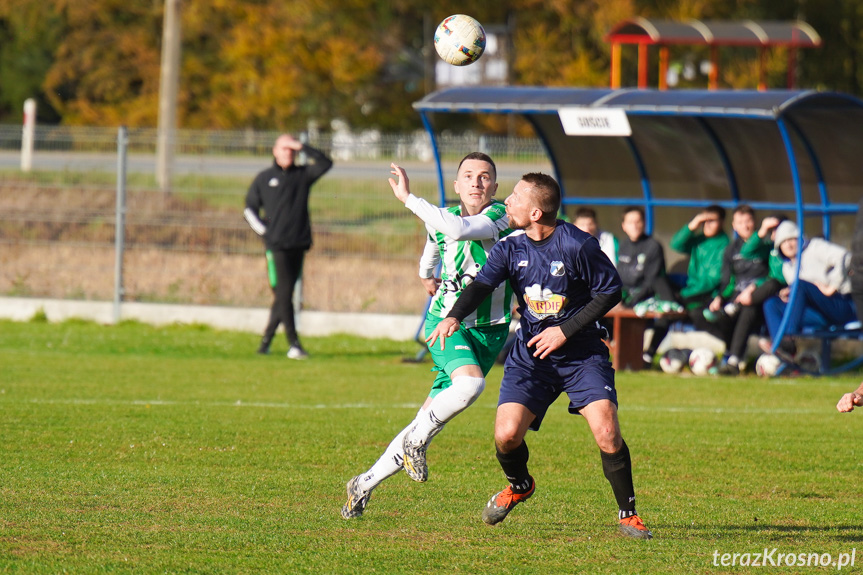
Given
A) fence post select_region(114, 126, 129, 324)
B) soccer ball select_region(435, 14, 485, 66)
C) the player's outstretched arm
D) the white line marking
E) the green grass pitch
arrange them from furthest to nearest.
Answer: fence post select_region(114, 126, 129, 324)
the white line marking
soccer ball select_region(435, 14, 485, 66)
the green grass pitch
the player's outstretched arm

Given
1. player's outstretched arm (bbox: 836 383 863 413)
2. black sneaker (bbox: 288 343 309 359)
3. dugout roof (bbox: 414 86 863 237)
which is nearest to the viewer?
player's outstretched arm (bbox: 836 383 863 413)

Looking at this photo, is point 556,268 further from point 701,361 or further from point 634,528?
point 701,361

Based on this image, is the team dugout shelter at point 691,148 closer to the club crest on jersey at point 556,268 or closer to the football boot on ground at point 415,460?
the club crest on jersey at point 556,268

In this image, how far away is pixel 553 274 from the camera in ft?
19.7

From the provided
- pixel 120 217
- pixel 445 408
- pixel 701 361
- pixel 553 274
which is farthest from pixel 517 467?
pixel 120 217

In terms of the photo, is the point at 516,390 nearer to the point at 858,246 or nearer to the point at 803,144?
the point at 858,246

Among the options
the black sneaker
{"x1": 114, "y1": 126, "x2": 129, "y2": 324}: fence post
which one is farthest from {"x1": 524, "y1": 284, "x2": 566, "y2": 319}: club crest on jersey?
{"x1": 114, "y1": 126, "x2": 129, "y2": 324}: fence post

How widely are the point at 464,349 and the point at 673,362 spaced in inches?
279

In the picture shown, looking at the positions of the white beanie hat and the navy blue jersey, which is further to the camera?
the white beanie hat

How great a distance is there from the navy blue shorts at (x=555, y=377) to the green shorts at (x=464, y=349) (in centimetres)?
45

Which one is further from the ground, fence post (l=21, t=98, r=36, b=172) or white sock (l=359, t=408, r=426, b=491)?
fence post (l=21, t=98, r=36, b=172)

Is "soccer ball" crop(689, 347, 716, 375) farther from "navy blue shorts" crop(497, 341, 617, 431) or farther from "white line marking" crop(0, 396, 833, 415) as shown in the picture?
"navy blue shorts" crop(497, 341, 617, 431)

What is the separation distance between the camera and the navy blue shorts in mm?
5988

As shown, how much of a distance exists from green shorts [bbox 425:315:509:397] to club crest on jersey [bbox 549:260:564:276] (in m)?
0.75
